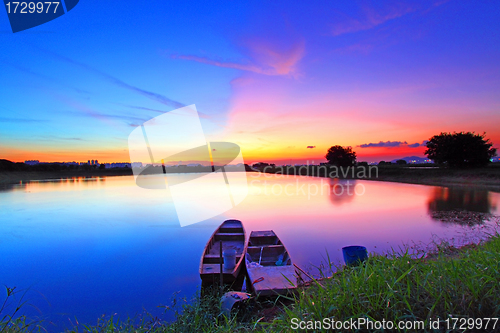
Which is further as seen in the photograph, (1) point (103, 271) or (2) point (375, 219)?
(2) point (375, 219)

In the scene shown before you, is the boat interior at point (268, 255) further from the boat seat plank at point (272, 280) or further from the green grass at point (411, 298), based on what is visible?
the green grass at point (411, 298)

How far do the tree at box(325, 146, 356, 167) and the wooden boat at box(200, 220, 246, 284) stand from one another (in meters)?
66.1

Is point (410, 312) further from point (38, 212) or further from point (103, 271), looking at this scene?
point (38, 212)

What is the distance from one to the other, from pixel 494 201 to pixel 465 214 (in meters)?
7.21

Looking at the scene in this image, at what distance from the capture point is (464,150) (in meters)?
36.6

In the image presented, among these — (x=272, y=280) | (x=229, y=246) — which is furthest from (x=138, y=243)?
(x=272, y=280)

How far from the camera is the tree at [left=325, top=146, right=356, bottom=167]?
236ft

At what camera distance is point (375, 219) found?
14953 mm

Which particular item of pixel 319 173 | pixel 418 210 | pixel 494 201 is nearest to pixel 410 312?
pixel 418 210

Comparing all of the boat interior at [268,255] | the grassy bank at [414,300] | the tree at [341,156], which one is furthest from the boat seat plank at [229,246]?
the tree at [341,156]

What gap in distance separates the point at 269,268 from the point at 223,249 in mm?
2842

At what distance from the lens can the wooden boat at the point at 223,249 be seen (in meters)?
5.88

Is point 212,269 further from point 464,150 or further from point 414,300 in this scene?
point 464,150

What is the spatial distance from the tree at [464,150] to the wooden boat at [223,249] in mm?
40173
